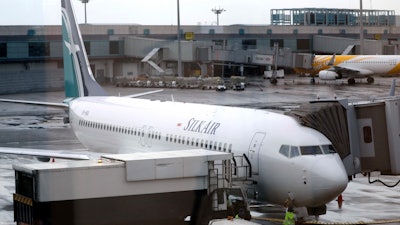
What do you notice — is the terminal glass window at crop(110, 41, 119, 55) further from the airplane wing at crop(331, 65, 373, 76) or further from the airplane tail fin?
the airplane tail fin

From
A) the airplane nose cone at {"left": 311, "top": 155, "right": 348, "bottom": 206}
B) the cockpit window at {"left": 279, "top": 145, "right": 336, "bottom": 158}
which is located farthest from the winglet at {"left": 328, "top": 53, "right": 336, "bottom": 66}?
the airplane nose cone at {"left": 311, "top": 155, "right": 348, "bottom": 206}

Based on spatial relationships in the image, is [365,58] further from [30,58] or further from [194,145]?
[194,145]

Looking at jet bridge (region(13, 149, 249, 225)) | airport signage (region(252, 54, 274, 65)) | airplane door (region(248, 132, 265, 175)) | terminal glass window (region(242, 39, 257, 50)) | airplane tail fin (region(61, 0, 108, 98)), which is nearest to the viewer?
jet bridge (region(13, 149, 249, 225))

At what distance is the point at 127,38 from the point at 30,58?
1003 inches

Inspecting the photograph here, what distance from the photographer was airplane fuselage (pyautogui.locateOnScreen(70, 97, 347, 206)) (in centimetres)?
2470

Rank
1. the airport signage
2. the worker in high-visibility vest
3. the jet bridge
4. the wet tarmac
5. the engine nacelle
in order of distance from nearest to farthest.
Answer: the jet bridge → the worker in high-visibility vest → the wet tarmac → the airport signage → the engine nacelle

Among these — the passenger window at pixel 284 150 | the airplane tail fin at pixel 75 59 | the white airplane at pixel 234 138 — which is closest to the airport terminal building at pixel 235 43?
the airplane tail fin at pixel 75 59

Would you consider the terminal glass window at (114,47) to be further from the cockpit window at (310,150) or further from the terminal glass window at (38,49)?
the cockpit window at (310,150)

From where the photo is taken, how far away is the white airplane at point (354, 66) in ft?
267

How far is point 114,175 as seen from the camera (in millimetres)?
21203

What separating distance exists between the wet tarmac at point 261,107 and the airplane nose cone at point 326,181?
3.00 metres

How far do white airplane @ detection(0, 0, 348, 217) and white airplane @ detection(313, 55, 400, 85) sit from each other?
46.0 metres

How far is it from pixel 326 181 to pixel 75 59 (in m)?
20.2

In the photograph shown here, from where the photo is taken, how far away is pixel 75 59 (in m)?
41.8
